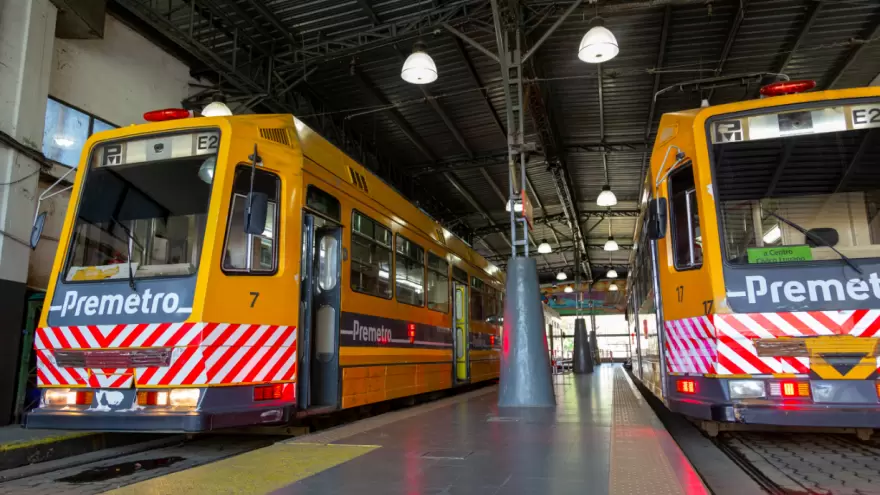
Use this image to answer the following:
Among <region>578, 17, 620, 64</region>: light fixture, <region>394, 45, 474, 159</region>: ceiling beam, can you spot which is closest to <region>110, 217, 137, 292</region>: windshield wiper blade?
<region>578, 17, 620, 64</region>: light fixture

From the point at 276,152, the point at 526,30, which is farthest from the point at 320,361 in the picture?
the point at 526,30

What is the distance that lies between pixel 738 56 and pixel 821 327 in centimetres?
868

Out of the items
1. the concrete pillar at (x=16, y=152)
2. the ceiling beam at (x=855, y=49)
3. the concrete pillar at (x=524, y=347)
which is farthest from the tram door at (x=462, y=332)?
the ceiling beam at (x=855, y=49)

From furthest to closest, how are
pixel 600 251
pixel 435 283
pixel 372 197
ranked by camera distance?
pixel 600 251
pixel 435 283
pixel 372 197

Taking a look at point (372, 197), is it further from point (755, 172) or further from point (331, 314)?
→ point (755, 172)

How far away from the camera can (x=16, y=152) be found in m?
7.30

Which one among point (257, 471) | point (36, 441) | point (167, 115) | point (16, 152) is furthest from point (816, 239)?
point (16, 152)

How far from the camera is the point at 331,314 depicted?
634 cm

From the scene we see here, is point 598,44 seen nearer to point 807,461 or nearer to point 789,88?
point 789,88

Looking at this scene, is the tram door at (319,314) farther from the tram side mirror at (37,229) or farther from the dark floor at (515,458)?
the tram side mirror at (37,229)

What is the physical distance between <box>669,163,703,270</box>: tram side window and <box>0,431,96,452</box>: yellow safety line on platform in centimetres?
608

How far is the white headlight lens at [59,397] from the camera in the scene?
4925mm

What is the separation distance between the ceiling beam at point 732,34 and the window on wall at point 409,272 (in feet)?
21.0

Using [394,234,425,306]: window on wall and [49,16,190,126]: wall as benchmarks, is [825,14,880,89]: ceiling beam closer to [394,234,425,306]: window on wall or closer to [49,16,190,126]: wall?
[394,234,425,306]: window on wall
